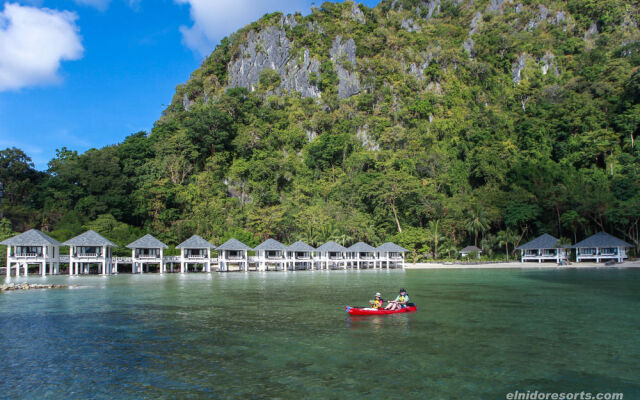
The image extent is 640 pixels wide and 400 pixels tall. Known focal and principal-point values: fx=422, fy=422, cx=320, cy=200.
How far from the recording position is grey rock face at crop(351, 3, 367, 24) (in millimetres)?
86625

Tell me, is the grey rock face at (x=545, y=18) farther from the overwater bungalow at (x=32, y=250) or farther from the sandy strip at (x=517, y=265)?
the overwater bungalow at (x=32, y=250)

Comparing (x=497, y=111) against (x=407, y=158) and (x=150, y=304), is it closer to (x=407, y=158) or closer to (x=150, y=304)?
(x=407, y=158)

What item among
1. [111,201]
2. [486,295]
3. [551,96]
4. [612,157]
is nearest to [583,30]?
[551,96]

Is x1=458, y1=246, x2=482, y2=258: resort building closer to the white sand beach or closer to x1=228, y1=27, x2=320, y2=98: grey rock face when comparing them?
the white sand beach

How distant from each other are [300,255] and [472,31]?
64.9 metres

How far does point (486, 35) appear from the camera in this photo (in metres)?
82.0

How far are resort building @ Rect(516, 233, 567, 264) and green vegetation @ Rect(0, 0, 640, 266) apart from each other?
9.08ft

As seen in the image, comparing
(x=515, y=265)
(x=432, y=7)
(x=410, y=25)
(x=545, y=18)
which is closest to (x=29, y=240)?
(x=515, y=265)

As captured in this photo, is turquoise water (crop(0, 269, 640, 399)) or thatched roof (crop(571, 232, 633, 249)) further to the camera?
thatched roof (crop(571, 232, 633, 249))

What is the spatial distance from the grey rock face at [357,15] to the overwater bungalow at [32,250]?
7055 cm

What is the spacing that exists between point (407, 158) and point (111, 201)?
41377 mm

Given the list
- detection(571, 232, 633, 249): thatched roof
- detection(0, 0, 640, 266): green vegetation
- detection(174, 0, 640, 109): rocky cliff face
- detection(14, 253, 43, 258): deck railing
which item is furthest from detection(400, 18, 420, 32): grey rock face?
detection(14, 253, 43, 258): deck railing

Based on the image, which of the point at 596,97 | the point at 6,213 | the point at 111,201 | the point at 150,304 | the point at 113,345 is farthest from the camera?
the point at 596,97

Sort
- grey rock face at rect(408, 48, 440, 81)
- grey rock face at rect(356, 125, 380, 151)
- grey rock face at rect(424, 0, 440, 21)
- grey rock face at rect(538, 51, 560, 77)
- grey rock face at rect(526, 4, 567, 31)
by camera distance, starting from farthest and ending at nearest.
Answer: grey rock face at rect(424, 0, 440, 21) < grey rock face at rect(526, 4, 567, 31) < grey rock face at rect(408, 48, 440, 81) < grey rock face at rect(538, 51, 560, 77) < grey rock face at rect(356, 125, 380, 151)
